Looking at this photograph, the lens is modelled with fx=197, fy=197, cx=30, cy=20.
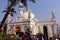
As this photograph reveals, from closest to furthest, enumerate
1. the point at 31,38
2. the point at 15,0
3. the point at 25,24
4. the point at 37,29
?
1. the point at 31,38
2. the point at 15,0
3. the point at 25,24
4. the point at 37,29

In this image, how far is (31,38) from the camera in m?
11.6

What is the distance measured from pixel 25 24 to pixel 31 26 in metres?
1.32

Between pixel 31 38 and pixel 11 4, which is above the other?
pixel 11 4

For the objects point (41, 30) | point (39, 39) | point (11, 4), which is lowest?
point (41, 30)

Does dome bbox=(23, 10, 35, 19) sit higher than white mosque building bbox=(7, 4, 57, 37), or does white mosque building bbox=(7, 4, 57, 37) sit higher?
dome bbox=(23, 10, 35, 19)

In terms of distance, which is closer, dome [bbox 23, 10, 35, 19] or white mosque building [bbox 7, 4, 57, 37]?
white mosque building [bbox 7, 4, 57, 37]

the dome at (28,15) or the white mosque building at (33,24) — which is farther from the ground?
the dome at (28,15)

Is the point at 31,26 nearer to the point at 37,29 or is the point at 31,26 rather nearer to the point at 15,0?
A: the point at 37,29

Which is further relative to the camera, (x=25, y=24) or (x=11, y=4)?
(x=25, y=24)

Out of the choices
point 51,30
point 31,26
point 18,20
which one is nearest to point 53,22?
point 51,30

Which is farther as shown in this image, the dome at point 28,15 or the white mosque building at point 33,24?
the dome at point 28,15

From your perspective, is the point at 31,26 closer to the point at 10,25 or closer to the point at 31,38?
the point at 10,25

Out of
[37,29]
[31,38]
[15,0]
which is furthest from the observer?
[37,29]

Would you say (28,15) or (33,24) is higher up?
(28,15)
